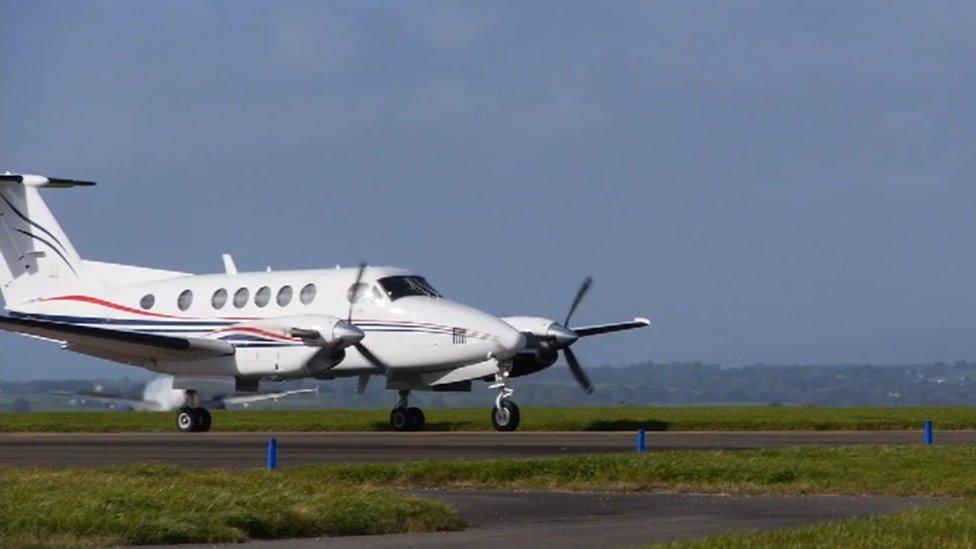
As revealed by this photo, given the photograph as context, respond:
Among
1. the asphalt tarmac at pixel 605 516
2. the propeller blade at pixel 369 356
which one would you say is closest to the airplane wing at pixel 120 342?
the propeller blade at pixel 369 356

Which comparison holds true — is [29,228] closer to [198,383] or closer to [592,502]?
[198,383]

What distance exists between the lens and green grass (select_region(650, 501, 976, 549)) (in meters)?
16.4

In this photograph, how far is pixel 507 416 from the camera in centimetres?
4056

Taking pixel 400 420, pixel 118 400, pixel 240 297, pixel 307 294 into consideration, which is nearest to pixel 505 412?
pixel 400 420

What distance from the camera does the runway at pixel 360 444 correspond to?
2970 cm

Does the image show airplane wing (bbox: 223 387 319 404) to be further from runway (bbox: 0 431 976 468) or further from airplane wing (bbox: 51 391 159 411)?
airplane wing (bbox: 51 391 159 411)

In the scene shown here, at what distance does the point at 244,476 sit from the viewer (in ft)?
74.6

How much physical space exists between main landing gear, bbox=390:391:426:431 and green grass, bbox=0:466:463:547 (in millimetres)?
21046

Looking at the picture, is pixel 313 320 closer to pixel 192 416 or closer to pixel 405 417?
pixel 405 417

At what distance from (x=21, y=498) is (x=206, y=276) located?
26.6m

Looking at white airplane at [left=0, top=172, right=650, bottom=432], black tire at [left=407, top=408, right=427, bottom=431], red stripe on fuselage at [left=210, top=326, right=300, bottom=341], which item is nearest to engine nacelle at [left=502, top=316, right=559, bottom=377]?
white airplane at [left=0, top=172, right=650, bottom=432]

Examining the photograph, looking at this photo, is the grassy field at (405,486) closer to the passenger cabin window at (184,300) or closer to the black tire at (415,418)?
the black tire at (415,418)

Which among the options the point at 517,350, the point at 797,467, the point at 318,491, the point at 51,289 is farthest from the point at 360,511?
the point at 51,289

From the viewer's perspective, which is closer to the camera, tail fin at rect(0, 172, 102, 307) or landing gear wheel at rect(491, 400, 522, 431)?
landing gear wheel at rect(491, 400, 522, 431)
